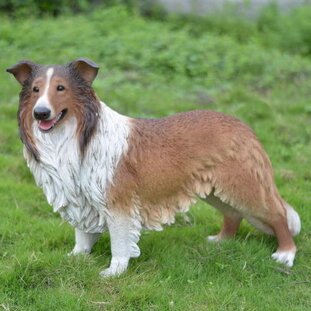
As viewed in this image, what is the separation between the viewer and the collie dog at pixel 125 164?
4512 millimetres

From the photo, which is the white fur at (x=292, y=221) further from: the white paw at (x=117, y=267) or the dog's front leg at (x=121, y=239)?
the white paw at (x=117, y=267)

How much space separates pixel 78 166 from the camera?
15.1 ft

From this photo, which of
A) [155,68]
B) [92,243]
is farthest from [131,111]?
[92,243]

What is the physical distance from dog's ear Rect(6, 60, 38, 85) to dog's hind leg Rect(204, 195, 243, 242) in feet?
5.81

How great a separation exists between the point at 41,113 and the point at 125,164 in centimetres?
79

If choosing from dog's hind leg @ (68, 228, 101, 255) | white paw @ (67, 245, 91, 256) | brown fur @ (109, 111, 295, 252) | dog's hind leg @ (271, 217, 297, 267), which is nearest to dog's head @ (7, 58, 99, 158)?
brown fur @ (109, 111, 295, 252)

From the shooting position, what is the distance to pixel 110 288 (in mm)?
4758

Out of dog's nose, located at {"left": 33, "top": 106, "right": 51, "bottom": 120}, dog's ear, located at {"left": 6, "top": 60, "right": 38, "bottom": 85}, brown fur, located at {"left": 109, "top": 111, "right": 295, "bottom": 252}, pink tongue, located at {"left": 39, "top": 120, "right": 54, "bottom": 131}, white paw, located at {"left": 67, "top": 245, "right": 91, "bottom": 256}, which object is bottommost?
white paw, located at {"left": 67, "top": 245, "right": 91, "bottom": 256}

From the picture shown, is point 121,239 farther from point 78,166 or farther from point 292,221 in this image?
point 292,221

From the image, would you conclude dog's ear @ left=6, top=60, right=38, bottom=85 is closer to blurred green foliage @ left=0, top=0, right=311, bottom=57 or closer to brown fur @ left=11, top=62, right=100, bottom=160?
brown fur @ left=11, top=62, right=100, bottom=160

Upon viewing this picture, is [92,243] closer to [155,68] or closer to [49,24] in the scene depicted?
[155,68]

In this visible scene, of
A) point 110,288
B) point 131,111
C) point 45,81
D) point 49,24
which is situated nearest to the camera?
point 45,81

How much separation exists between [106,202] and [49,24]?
24.4ft

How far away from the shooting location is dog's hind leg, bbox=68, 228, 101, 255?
5.12 m
